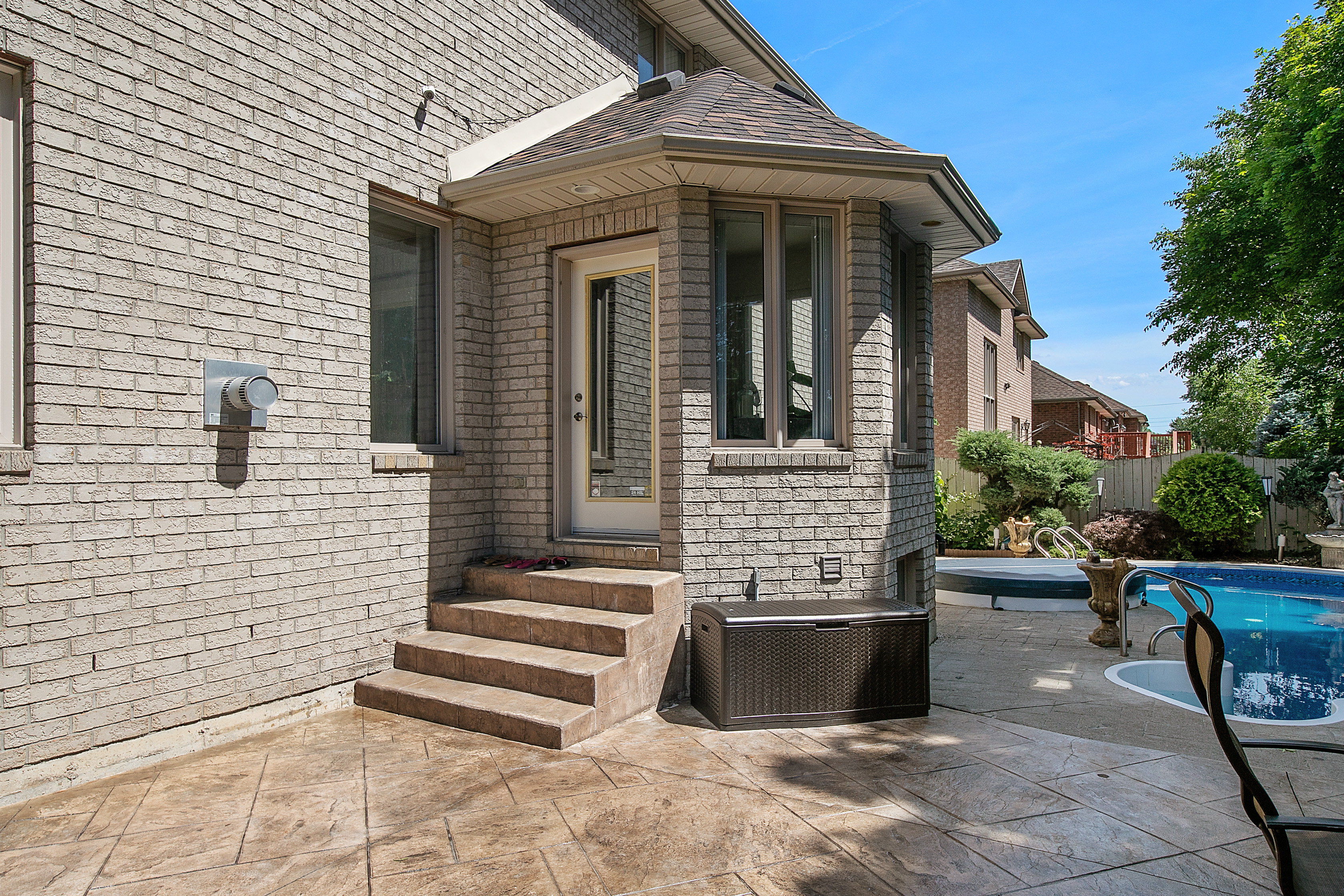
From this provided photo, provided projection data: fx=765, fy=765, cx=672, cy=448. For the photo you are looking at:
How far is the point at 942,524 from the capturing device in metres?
13.5

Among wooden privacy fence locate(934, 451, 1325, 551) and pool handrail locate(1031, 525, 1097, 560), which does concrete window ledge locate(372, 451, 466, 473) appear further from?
wooden privacy fence locate(934, 451, 1325, 551)

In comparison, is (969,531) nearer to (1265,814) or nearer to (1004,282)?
(1004,282)

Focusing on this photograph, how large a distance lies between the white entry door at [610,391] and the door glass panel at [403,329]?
101cm

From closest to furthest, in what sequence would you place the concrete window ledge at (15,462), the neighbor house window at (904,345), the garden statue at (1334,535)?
the concrete window ledge at (15,462), the neighbor house window at (904,345), the garden statue at (1334,535)

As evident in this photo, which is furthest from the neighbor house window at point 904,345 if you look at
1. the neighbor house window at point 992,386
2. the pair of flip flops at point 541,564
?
the neighbor house window at point 992,386

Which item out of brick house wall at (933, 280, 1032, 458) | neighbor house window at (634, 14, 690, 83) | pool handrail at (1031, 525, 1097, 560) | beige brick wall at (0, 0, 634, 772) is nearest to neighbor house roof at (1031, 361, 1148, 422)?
brick house wall at (933, 280, 1032, 458)

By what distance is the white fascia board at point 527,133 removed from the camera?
5.54 meters

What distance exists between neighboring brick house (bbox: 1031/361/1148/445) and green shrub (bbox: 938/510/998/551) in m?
13.5

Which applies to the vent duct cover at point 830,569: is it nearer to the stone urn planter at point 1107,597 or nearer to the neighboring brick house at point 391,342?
the neighboring brick house at point 391,342

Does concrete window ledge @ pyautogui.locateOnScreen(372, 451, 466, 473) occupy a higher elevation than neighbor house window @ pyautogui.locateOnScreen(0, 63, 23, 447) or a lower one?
lower

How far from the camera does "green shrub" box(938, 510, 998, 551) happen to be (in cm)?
1345

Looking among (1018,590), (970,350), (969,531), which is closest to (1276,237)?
(970,350)

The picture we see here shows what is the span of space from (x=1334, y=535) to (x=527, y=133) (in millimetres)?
12043

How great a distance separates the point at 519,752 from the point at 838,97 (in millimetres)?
9056
